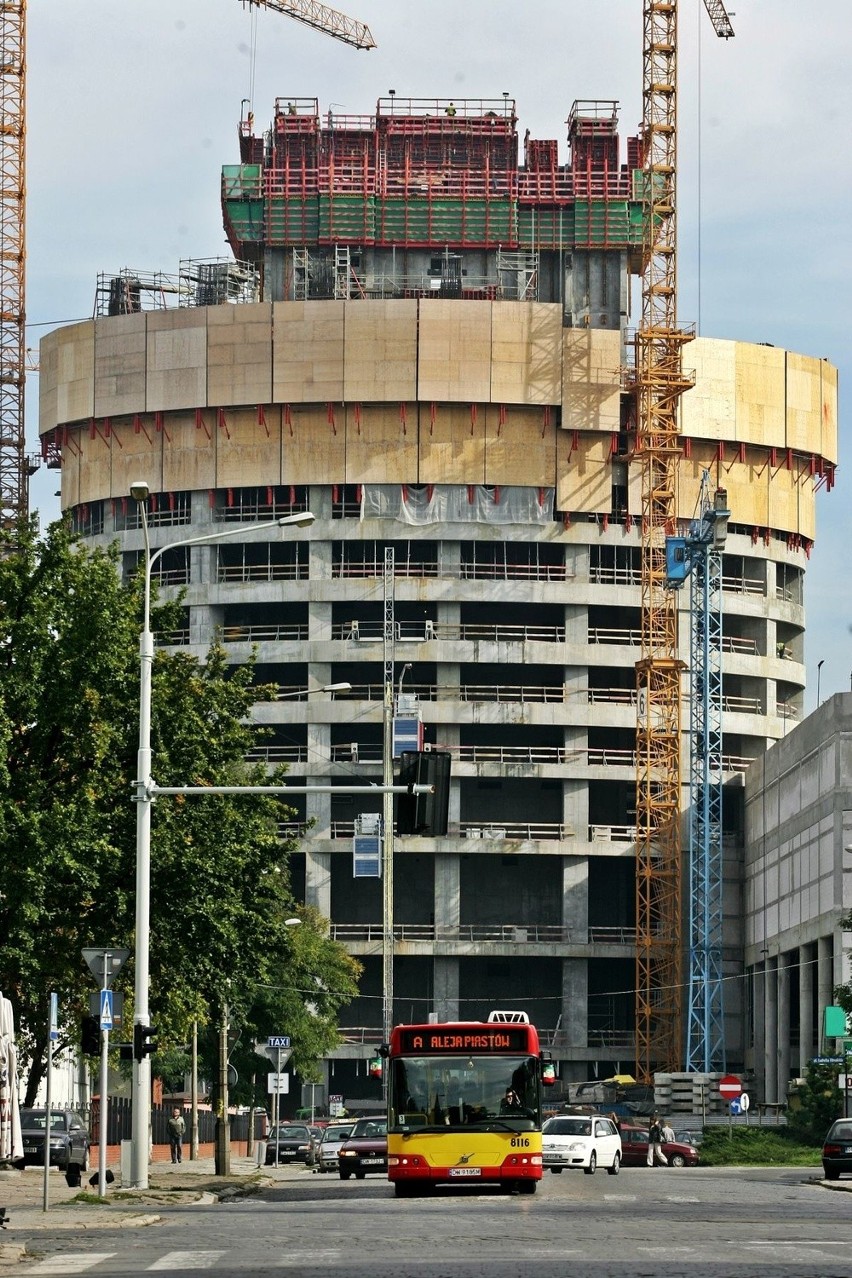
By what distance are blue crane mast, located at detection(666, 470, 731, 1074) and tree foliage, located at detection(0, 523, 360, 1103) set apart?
63199mm

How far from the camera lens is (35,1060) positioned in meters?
46.0

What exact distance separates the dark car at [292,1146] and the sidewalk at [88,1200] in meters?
17.5

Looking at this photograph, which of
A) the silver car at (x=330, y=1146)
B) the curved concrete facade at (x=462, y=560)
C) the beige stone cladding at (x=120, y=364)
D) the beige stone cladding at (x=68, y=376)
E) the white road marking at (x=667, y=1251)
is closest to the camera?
the white road marking at (x=667, y=1251)

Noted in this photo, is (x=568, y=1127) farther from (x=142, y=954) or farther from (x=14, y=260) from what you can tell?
(x=14, y=260)

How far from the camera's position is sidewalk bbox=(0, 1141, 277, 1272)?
2722 centimetres

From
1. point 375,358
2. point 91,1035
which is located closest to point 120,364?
point 375,358

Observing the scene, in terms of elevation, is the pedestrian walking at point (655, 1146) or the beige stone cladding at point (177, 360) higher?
the beige stone cladding at point (177, 360)

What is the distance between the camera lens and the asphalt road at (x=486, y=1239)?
18672 millimetres

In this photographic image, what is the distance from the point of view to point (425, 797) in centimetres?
3319

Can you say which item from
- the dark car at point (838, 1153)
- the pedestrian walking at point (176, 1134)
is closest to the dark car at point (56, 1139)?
the pedestrian walking at point (176, 1134)

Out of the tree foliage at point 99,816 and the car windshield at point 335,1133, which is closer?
the tree foliage at point 99,816

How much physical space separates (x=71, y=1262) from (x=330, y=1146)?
143 ft

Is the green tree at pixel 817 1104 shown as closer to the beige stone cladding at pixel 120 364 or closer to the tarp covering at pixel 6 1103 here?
the beige stone cladding at pixel 120 364

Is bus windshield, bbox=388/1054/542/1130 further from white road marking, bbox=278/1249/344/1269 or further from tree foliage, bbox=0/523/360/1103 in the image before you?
white road marking, bbox=278/1249/344/1269
